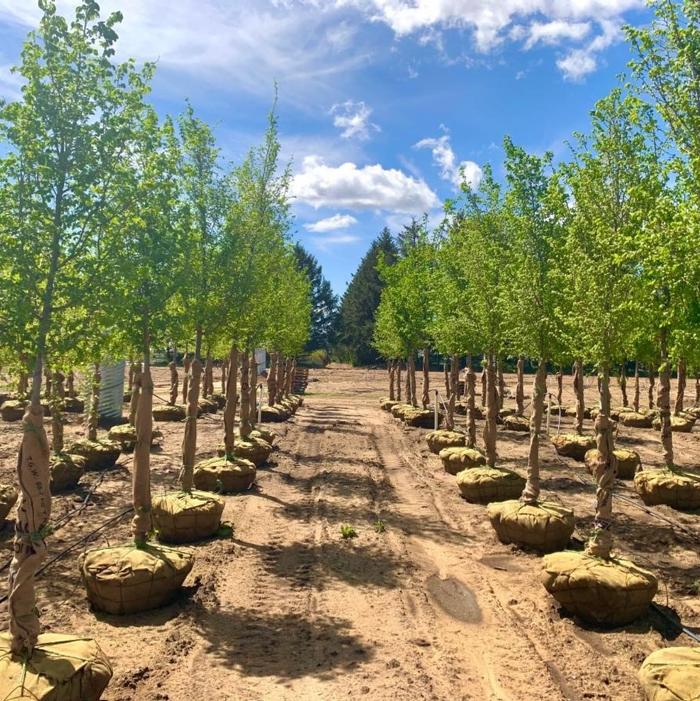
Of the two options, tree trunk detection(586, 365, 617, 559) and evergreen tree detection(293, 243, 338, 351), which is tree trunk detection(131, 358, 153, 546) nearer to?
tree trunk detection(586, 365, 617, 559)

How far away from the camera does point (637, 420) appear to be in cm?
2716

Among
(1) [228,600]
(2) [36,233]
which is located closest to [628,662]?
(1) [228,600]

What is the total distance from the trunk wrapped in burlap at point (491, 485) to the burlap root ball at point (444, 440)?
5.51 meters

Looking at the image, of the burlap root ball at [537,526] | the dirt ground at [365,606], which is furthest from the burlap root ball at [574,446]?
the burlap root ball at [537,526]

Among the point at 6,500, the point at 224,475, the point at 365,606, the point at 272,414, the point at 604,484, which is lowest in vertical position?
the point at 365,606

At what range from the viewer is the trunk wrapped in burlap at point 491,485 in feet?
43.5

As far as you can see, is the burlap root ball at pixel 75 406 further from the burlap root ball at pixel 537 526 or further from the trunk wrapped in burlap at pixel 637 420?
the trunk wrapped in burlap at pixel 637 420

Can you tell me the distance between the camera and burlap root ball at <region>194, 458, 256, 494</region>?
1346 cm

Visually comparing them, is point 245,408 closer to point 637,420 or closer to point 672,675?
point 672,675

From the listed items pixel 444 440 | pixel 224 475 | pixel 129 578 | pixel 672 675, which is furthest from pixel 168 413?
pixel 672 675

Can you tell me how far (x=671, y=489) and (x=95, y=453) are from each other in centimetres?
1457

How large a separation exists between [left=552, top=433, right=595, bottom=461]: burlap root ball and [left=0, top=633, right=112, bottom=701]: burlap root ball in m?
16.7

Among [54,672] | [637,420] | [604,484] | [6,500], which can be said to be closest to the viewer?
[54,672]

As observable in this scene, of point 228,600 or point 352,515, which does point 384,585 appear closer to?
point 228,600
